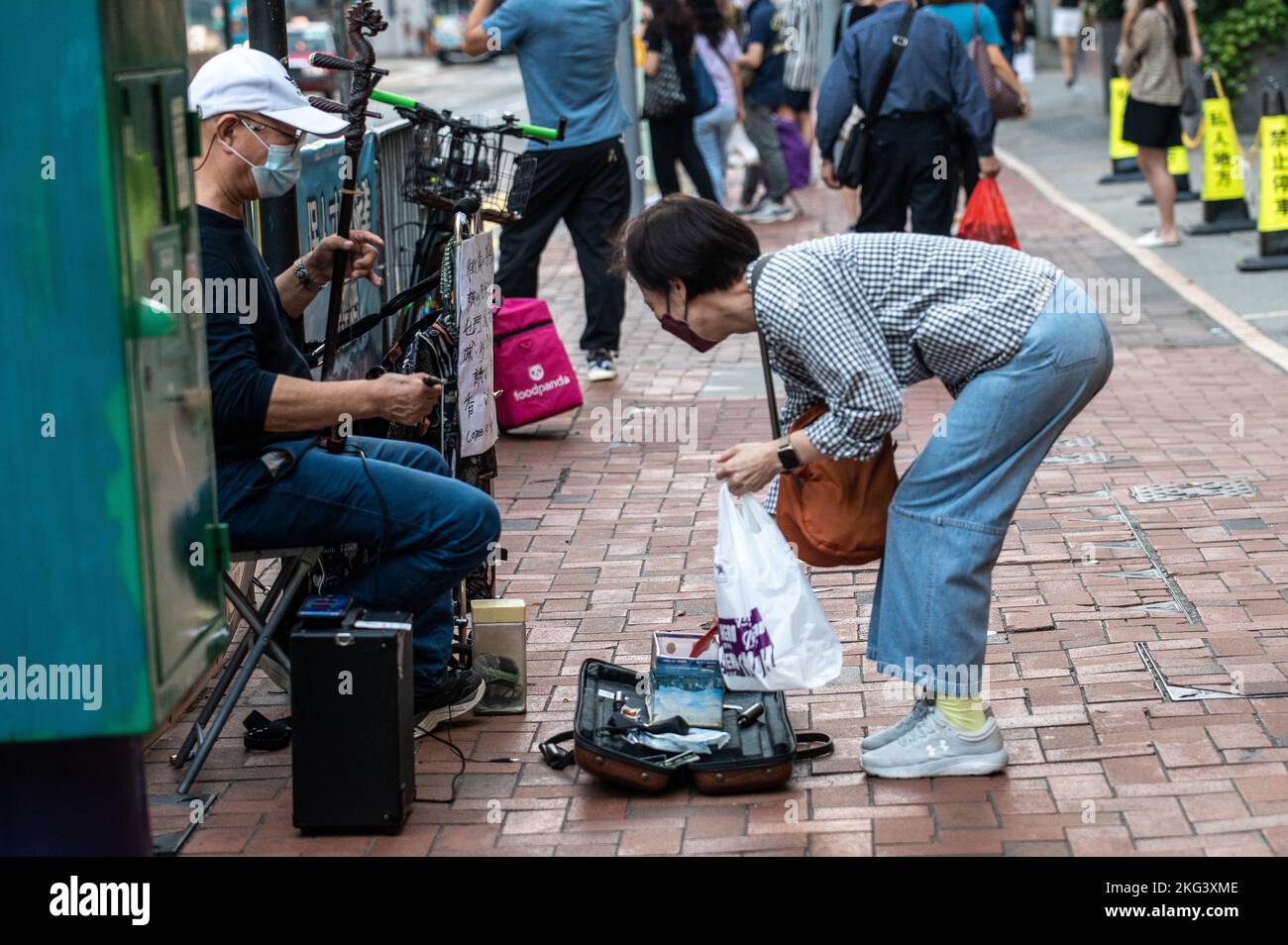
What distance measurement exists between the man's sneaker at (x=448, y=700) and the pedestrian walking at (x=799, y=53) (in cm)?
1062

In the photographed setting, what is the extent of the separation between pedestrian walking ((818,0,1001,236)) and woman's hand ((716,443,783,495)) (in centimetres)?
496

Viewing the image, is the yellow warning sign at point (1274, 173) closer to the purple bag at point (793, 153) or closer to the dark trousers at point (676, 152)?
the dark trousers at point (676, 152)

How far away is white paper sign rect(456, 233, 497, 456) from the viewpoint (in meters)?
4.65

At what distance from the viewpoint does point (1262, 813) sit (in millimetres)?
3824

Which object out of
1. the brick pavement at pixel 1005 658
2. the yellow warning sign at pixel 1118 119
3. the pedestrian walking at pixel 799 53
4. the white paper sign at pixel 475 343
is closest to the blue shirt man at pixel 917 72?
the brick pavement at pixel 1005 658

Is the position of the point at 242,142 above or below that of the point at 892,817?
above

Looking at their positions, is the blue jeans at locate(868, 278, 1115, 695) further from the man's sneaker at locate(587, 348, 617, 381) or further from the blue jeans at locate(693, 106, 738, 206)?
the blue jeans at locate(693, 106, 738, 206)

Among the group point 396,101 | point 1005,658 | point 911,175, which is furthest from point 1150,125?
point 1005,658

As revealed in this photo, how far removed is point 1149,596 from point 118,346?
346 centimetres

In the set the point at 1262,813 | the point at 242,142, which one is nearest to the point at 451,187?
the point at 242,142

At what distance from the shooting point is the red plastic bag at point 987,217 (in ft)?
28.3
